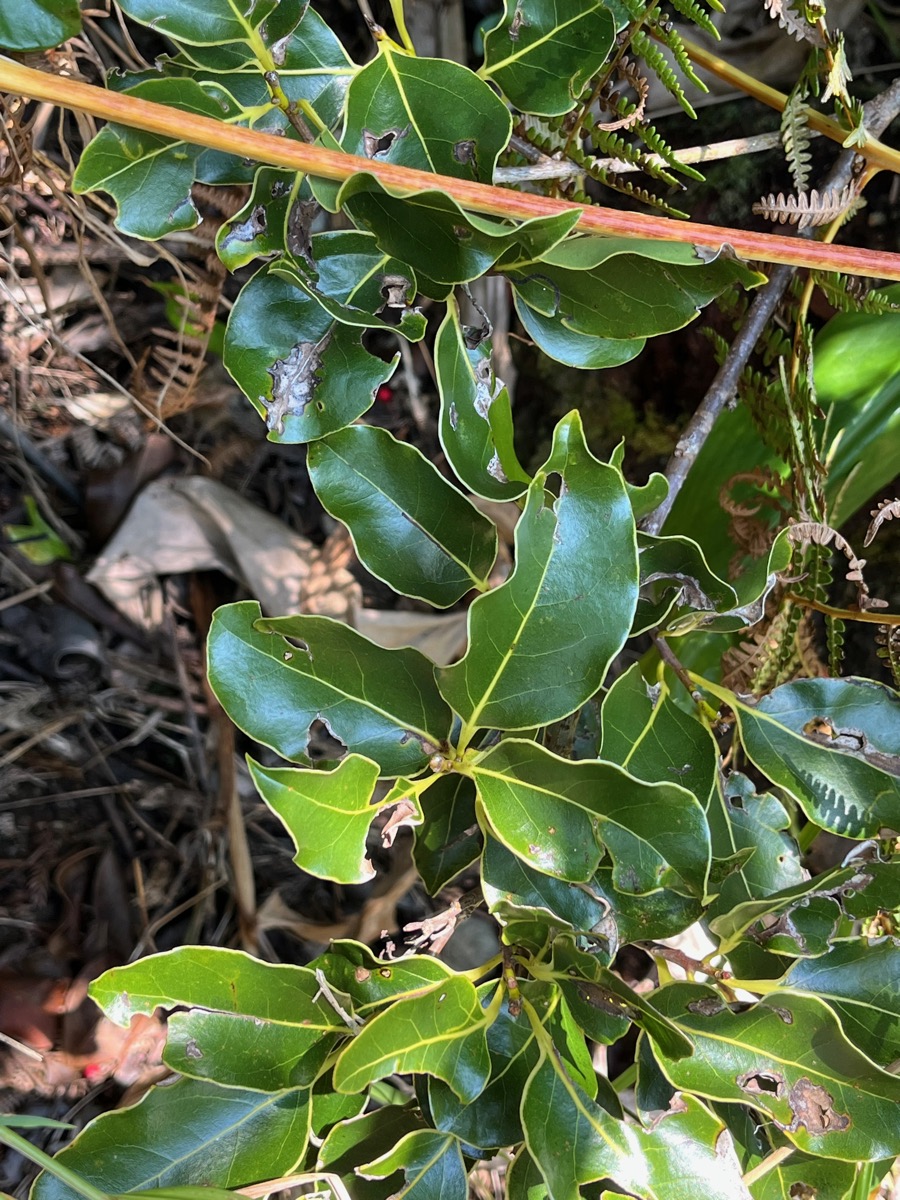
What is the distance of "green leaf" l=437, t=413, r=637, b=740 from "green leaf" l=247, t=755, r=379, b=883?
10cm

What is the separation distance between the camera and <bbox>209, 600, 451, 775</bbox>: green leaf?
64 cm

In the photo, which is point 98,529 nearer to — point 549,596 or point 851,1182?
point 549,596

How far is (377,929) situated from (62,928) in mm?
561

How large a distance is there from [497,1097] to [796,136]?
916 millimetres

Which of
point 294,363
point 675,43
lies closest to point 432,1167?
point 294,363

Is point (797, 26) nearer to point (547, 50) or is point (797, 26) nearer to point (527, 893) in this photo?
point (547, 50)

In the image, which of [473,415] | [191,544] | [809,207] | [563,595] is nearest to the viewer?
[563,595]

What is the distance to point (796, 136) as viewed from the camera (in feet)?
2.73

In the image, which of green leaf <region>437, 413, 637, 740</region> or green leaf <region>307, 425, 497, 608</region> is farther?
green leaf <region>307, 425, 497, 608</region>

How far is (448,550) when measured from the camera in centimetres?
71

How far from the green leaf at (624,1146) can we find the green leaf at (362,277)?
2.01 ft

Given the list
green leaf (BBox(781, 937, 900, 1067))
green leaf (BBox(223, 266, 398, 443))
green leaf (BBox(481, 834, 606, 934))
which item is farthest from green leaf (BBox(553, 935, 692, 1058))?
green leaf (BBox(223, 266, 398, 443))

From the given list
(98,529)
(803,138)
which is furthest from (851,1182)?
(98,529)

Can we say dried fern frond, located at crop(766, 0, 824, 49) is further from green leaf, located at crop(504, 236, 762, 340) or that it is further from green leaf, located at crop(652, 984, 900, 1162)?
green leaf, located at crop(652, 984, 900, 1162)
